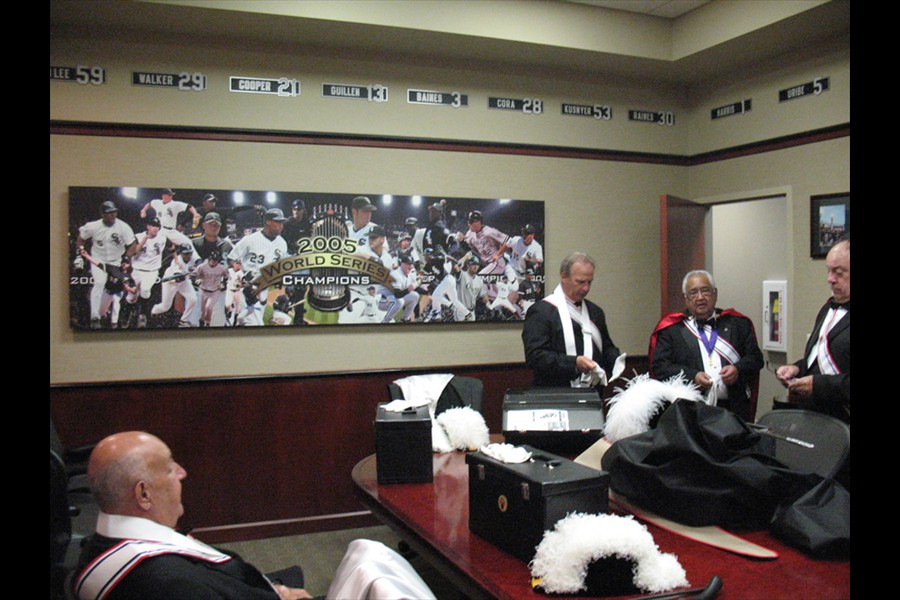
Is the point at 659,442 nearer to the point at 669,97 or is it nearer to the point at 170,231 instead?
the point at 170,231

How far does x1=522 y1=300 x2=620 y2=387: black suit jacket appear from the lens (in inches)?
156

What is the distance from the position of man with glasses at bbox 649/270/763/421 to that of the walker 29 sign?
1336 millimetres

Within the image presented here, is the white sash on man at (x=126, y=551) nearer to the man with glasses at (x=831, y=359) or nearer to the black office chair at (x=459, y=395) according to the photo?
the black office chair at (x=459, y=395)

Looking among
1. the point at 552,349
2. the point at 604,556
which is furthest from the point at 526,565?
the point at 552,349

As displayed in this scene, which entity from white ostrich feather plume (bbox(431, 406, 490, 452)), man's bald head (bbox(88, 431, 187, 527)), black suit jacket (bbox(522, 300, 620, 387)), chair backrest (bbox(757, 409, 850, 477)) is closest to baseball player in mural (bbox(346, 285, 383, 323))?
black suit jacket (bbox(522, 300, 620, 387))

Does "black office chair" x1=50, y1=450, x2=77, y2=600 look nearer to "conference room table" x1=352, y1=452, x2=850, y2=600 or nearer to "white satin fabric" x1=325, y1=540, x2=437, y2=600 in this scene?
"conference room table" x1=352, y1=452, x2=850, y2=600

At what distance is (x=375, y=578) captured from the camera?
4.90 ft

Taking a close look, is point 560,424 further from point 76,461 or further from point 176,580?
point 76,461

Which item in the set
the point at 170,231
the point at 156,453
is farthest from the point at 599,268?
the point at 156,453

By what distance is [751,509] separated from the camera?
209 cm

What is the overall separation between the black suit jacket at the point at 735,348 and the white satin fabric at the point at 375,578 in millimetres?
2825

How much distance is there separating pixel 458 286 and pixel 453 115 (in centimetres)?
123

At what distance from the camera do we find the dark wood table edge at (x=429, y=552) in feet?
6.12
